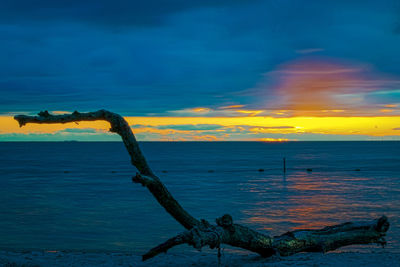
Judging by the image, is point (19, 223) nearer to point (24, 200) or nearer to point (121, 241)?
point (121, 241)

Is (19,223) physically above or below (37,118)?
below

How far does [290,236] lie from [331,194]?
26734 mm

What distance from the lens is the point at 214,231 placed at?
34.9 feet

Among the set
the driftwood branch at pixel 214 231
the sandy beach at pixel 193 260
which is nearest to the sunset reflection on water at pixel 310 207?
the sandy beach at pixel 193 260

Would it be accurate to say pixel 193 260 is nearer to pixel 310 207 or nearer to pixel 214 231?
pixel 214 231

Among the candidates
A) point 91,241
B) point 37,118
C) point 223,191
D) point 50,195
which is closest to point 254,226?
point 91,241

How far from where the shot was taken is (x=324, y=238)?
12680mm

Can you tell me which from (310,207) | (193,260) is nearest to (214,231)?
(193,260)

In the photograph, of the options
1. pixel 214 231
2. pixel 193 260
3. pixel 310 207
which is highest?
pixel 214 231

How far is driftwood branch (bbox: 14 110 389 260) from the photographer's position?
33.1 ft

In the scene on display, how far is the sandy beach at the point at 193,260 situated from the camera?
481 inches

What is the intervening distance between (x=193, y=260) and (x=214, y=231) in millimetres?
4257

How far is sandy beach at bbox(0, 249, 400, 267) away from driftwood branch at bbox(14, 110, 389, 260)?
1.40 ft

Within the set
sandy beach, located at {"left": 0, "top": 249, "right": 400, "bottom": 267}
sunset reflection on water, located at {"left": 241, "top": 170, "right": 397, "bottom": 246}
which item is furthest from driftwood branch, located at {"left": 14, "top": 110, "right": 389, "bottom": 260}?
sunset reflection on water, located at {"left": 241, "top": 170, "right": 397, "bottom": 246}
